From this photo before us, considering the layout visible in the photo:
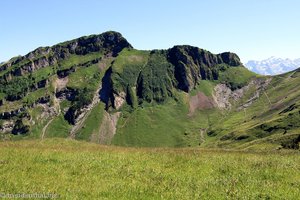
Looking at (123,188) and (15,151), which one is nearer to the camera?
(123,188)

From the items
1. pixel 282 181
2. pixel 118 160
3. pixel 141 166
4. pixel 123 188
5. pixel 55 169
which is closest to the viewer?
pixel 123 188

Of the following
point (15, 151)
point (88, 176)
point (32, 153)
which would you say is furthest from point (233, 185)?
Result: point (15, 151)

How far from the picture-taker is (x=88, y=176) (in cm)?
1948

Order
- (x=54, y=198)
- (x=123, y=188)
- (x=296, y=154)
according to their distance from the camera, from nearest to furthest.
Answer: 1. (x=54, y=198)
2. (x=123, y=188)
3. (x=296, y=154)

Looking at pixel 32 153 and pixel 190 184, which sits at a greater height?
pixel 32 153

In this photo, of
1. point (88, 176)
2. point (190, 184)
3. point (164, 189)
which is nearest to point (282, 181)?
point (190, 184)

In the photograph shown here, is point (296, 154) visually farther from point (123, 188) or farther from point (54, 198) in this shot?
point (54, 198)

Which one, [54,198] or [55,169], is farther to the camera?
[55,169]

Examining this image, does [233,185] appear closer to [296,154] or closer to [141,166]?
[141,166]

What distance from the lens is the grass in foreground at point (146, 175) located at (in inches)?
650

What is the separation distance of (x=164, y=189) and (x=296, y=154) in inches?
565

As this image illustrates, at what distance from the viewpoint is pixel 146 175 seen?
20.4 meters

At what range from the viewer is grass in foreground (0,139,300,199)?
1650 cm

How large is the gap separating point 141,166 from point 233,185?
6.58 m
